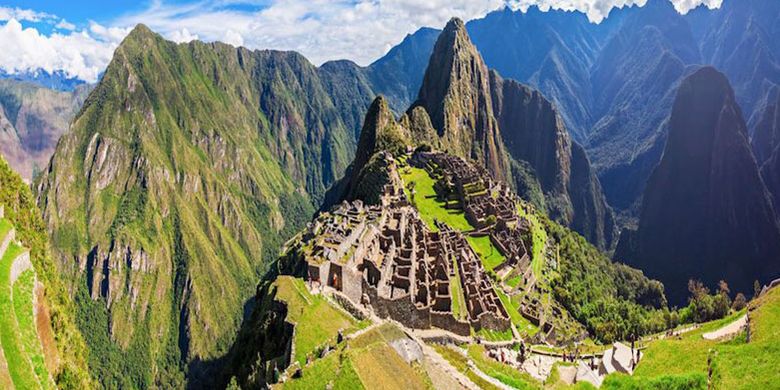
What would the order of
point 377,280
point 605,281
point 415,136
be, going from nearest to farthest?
point 377,280, point 605,281, point 415,136

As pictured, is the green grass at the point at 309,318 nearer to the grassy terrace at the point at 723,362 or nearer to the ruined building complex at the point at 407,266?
the ruined building complex at the point at 407,266

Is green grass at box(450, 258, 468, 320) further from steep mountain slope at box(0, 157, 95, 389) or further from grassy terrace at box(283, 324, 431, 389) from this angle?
steep mountain slope at box(0, 157, 95, 389)

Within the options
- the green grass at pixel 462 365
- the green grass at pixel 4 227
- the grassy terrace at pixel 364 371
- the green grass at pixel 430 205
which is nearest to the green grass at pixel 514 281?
the green grass at pixel 430 205

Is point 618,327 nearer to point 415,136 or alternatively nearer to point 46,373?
point 46,373

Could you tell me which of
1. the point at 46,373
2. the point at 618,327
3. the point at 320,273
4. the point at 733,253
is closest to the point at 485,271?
the point at 618,327

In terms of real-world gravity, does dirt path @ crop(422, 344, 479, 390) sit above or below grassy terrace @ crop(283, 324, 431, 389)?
below

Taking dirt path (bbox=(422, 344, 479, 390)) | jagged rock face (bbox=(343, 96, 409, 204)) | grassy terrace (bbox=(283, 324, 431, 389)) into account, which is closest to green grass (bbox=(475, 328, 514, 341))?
dirt path (bbox=(422, 344, 479, 390))
